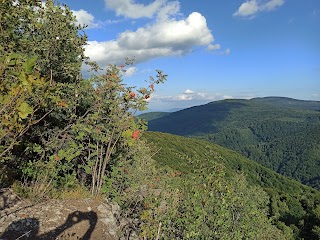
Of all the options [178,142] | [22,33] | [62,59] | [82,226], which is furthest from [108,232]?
[178,142]

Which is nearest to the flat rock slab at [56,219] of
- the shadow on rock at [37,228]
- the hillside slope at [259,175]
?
the shadow on rock at [37,228]

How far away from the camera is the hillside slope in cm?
927

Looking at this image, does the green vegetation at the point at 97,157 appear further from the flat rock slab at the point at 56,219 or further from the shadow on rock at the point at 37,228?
the shadow on rock at the point at 37,228

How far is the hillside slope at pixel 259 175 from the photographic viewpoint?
30.4ft

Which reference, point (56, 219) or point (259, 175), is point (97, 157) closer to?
point (56, 219)

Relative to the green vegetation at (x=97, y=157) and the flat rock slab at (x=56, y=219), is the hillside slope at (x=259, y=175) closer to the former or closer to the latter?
the green vegetation at (x=97, y=157)

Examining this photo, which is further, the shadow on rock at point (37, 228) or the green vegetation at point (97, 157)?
the green vegetation at point (97, 157)

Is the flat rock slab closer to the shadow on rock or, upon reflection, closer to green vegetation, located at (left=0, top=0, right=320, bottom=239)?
the shadow on rock

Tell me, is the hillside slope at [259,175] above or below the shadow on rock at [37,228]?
below

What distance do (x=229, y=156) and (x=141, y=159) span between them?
173596 millimetres

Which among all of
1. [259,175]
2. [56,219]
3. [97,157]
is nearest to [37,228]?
[56,219]

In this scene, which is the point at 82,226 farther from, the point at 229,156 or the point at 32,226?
the point at 229,156

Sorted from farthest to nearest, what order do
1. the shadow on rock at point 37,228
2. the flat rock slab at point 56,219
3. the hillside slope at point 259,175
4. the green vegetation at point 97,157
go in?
1. the hillside slope at point 259,175
2. the green vegetation at point 97,157
3. the flat rock slab at point 56,219
4. the shadow on rock at point 37,228

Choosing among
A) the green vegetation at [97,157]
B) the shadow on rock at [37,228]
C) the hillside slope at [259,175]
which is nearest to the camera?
the shadow on rock at [37,228]
